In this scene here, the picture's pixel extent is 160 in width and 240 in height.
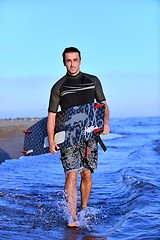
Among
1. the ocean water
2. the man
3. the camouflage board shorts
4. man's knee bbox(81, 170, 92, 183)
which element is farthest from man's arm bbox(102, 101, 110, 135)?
the ocean water

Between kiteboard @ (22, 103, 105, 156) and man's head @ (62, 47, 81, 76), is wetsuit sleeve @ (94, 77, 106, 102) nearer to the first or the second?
kiteboard @ (22, 103, 105, 156)

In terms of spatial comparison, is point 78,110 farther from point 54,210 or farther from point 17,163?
point 17,163

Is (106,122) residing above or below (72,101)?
below

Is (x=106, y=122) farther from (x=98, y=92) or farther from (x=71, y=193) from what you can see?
(x=71, y=193)

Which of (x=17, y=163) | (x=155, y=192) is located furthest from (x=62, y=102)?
(x=17, y=163)

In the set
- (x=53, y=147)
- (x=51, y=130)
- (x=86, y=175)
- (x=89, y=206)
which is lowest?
(x=89, y=206)

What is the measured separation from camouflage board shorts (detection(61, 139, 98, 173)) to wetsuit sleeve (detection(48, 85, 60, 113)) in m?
0.49

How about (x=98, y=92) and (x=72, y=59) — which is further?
(x=98, y=92)

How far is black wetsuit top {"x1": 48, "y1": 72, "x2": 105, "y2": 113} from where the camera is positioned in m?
5.62

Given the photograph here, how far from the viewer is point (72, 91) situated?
18.4 feet

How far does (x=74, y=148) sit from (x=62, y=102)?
0.55 metres

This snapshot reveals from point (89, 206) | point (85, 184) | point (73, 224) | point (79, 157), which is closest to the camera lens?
point (73, 224)

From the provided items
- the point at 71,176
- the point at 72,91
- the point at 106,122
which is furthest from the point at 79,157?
the point at 72,91

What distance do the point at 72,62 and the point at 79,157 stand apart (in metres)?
1.10
